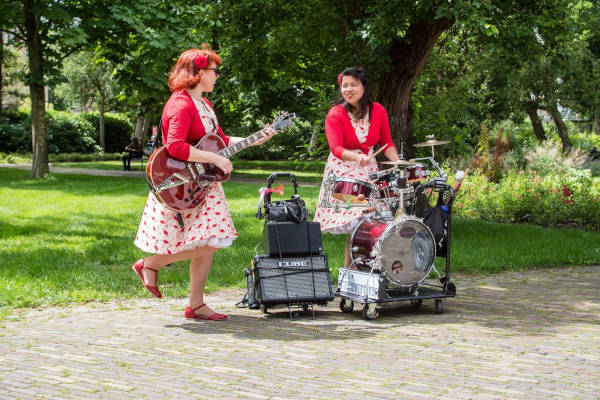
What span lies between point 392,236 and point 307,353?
60.0 inches

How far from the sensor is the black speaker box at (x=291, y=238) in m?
6.44

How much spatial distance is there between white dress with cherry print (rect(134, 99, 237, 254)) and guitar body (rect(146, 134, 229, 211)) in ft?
0.29

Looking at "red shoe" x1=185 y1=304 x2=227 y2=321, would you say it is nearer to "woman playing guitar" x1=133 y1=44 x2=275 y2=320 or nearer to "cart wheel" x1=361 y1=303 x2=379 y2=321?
"woman playing guitar" x1=133 y1=44 x2=275 y2=320

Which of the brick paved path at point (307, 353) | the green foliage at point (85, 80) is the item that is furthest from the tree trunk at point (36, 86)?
the green foliage at point (85, 80)

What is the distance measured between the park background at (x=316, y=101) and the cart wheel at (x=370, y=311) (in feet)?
6.72

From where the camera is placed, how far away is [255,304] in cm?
652

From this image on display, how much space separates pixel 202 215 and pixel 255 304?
987 mm

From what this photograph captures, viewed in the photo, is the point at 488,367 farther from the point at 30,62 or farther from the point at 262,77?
the point at 30,62

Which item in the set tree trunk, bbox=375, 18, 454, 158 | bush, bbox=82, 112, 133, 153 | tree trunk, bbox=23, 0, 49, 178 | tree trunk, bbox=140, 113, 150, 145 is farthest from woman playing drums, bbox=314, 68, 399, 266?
bush, bbox=82, 112, 133, 153

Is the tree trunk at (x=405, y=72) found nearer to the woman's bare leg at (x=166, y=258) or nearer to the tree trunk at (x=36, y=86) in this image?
the woman's bare leg at (x=166, y=258)

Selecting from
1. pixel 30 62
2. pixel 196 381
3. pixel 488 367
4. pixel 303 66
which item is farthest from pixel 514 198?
pixel 30 62

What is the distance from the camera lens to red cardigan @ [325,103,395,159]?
265 inches

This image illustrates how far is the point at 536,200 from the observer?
1437 cm

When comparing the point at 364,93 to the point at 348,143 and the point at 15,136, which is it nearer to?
the point at 348,143
